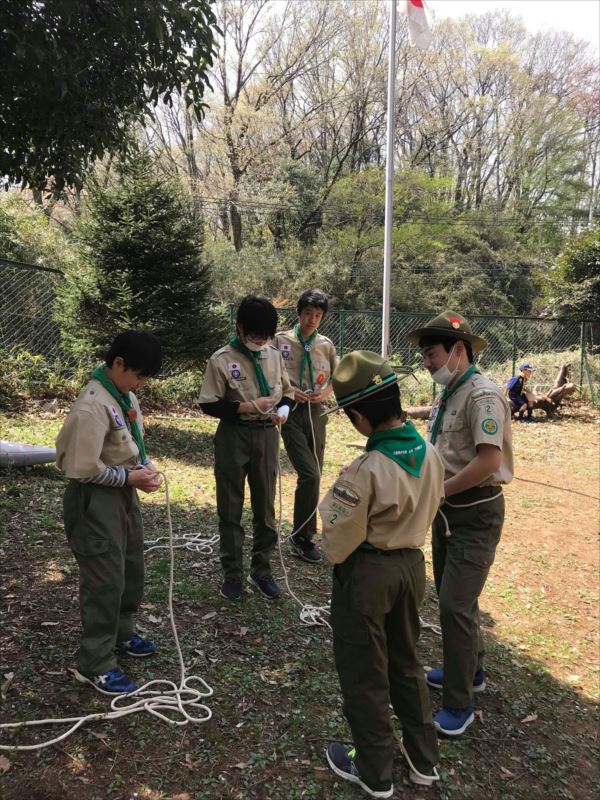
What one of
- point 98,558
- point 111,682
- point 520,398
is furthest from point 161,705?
point 520,398

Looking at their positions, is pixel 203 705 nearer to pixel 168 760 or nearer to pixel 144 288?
pixel 168 760

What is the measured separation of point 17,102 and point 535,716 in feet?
14.4

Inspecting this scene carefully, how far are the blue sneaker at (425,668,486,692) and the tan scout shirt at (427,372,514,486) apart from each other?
1149mm

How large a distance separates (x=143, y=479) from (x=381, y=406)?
1.18m

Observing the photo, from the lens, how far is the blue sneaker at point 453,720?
2803 millimetres

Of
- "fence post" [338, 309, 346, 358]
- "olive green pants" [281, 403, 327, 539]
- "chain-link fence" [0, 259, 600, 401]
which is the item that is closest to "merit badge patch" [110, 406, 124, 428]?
"olive green pants" [281, 403, 327, 539]

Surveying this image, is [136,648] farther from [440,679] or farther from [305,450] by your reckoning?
[305,450]

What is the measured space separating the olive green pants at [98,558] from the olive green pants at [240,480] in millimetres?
902

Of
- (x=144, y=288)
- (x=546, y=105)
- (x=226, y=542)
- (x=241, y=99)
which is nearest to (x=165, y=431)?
(x=144, y=288)

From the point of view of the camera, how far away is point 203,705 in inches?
110

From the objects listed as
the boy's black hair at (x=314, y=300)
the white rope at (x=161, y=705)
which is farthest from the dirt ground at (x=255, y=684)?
the boy's black hair at (x=314, y=300)

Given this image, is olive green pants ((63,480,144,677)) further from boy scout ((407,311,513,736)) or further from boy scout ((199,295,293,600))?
boy scout ((407,311,513,736))

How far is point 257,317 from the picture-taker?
3572mm

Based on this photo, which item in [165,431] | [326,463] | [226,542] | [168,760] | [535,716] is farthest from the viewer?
[165,431]
